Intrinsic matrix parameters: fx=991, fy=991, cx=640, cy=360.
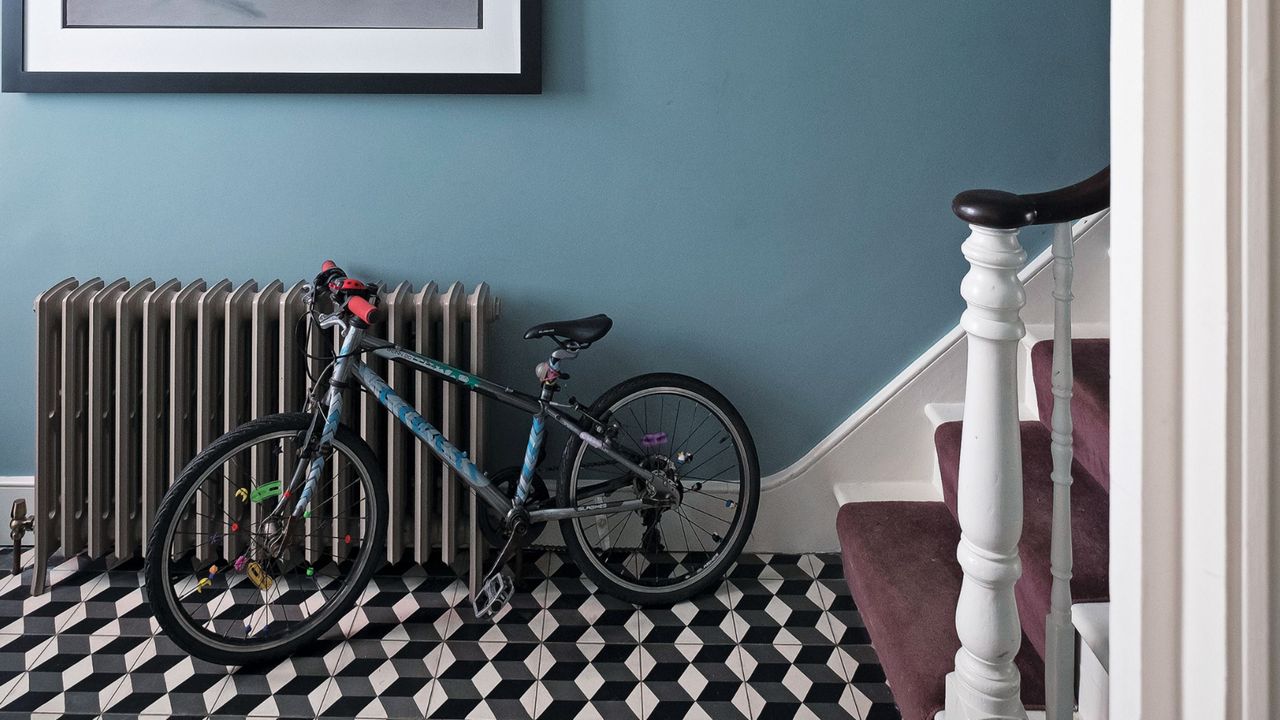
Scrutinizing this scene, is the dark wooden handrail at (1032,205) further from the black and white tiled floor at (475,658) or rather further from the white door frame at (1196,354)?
the black and white tiled floor at (475,658)

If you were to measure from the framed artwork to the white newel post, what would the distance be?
1.49m

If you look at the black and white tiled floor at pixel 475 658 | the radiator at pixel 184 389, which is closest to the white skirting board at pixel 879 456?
the black and white tiled floor at pixel 475 658

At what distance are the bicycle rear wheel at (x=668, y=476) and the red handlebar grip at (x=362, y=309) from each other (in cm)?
60

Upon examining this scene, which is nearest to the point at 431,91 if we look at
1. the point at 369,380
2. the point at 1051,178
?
the point at 369,380

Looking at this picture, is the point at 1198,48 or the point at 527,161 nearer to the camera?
the point at 1198,48

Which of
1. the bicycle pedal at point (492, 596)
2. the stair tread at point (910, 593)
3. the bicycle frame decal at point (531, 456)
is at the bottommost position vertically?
the bicycle pedal at point (492, 596)

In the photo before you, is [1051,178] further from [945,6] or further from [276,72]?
[276,72]

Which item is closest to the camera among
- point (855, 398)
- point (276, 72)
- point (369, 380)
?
point (369, 380)

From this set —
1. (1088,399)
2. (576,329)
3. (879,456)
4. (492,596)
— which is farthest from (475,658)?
(1088,399)

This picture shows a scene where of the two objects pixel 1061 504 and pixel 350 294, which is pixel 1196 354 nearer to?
pixel 1061 504

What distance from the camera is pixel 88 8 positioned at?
2.54m

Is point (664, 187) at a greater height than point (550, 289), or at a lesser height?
greater

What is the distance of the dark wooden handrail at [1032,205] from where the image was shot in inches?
56.2

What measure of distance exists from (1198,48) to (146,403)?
8.00 ft
